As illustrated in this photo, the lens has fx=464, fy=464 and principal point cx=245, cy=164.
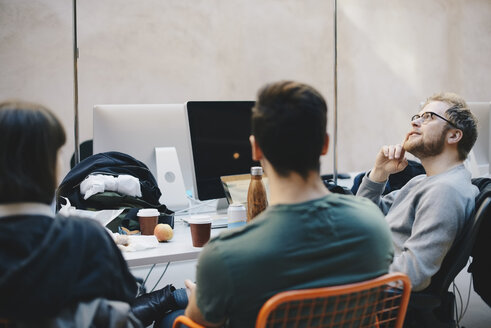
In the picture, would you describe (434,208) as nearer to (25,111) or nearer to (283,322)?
(283,322)

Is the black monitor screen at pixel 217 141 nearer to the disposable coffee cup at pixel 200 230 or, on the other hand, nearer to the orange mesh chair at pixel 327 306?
the disposable coffee cup at pixel 200 230

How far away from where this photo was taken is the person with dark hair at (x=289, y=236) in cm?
89

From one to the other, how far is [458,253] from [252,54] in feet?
12.5

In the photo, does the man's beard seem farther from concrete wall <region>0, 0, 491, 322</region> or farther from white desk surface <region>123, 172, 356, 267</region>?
concrete wall <region>0, 0, 491, 322</region>

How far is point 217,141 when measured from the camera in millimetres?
2064

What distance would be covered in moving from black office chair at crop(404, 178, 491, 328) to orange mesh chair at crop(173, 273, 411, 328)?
42 cm

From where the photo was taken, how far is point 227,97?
476 centimetres

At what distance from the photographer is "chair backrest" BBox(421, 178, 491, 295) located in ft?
4.48

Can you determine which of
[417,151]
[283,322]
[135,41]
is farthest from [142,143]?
[135,41]

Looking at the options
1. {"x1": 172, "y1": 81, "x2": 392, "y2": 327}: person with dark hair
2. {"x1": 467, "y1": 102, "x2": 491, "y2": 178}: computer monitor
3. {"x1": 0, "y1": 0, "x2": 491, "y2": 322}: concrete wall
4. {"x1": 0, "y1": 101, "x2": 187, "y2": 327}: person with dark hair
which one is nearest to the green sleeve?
{"x1": 172, "y1": 81, "x2": 392, "y2": 327}: person with dark hair

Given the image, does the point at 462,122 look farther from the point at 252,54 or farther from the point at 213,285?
the point at 252,54

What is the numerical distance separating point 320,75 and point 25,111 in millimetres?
4538

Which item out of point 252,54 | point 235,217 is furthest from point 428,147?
point 252,54

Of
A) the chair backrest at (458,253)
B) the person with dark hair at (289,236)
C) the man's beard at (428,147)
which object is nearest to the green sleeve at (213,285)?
the person with dark hair at (289,236)
